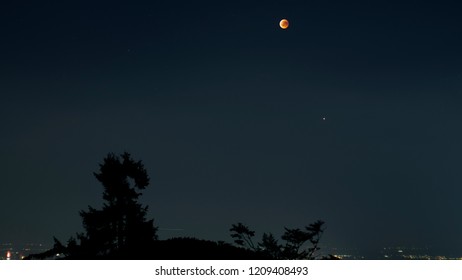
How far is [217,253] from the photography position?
46.9 feet

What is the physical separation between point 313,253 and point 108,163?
987cm

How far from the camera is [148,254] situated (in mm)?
14227
